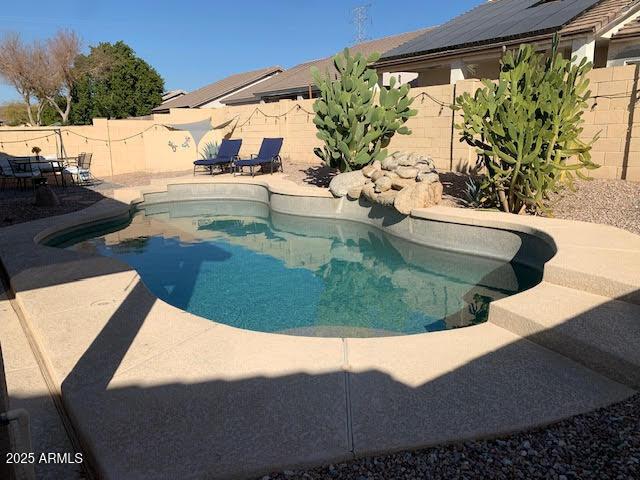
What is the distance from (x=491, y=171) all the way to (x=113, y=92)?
40.7 m

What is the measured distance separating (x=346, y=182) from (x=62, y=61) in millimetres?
35848

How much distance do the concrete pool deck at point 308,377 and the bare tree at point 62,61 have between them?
38908 millimetres

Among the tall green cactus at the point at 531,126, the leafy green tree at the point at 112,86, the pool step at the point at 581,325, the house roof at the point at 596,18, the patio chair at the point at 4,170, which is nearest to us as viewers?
the pool step at the point at 581,325

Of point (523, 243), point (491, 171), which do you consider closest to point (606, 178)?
point (491, 171)

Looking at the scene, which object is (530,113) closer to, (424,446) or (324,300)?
(324,300)

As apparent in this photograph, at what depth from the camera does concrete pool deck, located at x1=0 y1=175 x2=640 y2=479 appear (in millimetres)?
2604

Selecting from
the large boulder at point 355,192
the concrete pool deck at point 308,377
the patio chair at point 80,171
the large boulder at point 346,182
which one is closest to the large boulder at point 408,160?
the large boulder at point 346,182

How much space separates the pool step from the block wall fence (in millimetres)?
5986

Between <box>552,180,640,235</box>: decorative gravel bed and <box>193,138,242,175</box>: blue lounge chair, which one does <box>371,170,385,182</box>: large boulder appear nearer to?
<box>552,180,640,235</box>: decorative gravel bed

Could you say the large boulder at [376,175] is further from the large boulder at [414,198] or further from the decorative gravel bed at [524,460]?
the decorative gravel bed at [524,460]

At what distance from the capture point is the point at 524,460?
8.07ft

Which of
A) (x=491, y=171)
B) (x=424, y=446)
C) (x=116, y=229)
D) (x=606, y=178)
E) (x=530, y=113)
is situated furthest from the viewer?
(x=116, y=229)

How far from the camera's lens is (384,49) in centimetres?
2422

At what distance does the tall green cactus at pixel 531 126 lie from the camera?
7.63m
